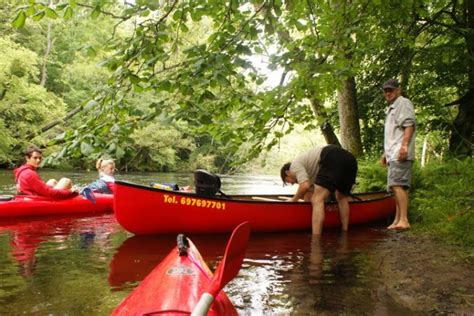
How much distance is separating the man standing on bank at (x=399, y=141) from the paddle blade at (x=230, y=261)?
14.5ft

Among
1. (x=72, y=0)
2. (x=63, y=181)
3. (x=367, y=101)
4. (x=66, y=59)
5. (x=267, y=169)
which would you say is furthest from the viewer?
(x=267, y=169)

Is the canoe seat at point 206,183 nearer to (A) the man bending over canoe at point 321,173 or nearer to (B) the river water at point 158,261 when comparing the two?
(B) the river water at point 158,261

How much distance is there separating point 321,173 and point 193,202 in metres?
1.98

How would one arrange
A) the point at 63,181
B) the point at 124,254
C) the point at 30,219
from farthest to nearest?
the point at 63,181 → the point at 30,219 → the point at 124,254

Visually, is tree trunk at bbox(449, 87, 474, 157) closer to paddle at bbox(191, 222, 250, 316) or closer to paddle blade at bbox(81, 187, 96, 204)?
paddle blade at bbox(81, 187, 96, 204)

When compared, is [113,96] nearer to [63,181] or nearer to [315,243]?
[315,243]

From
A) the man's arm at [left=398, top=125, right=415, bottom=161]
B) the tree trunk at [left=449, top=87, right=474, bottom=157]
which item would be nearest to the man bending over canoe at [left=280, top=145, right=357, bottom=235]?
the man's arm at [left=398, top=125, right=415, bottom=161]

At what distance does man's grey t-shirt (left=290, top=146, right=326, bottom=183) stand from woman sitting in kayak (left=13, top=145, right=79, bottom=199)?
459 centimetres

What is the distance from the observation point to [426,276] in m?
3.90

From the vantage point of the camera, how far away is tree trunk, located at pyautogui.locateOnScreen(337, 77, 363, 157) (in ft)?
33.7

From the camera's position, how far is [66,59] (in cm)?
3600

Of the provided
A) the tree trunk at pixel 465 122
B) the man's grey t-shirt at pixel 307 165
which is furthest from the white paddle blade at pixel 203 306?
the tree trunk at pixel 465 122

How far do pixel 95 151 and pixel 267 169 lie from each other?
157 feet

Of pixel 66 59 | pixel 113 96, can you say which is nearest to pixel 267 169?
pixel 66 59
